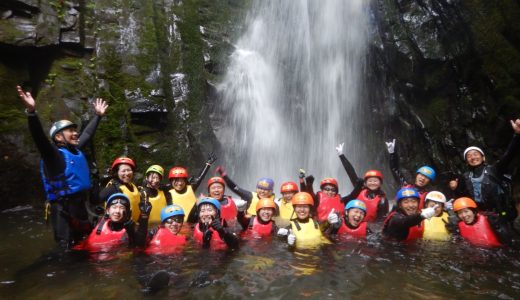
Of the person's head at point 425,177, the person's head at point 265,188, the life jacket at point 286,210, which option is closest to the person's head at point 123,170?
the person's head at point 265,188

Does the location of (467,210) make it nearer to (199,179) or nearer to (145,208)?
(145,208)

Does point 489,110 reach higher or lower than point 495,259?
higher

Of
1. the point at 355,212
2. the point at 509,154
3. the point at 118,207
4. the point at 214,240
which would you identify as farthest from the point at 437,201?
the point at 118,207

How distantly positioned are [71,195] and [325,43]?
40.8ft

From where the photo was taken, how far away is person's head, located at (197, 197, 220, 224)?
6.00 m

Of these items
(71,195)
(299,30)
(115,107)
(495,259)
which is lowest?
(495,259)

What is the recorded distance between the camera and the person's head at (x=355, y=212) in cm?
666

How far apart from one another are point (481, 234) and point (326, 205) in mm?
3188

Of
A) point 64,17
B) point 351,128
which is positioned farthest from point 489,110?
point 64,17

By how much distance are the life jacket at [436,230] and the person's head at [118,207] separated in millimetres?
5749

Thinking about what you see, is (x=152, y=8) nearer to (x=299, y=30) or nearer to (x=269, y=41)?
(x=269, y=41)

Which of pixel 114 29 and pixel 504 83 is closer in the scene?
pixel 504 83

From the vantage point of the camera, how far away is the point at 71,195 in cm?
518

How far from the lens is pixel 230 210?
27.7 ft
